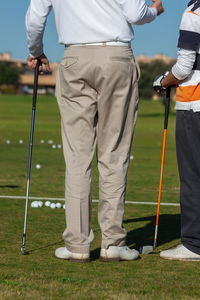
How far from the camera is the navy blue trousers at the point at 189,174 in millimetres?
5371

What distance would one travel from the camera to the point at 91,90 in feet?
17.1

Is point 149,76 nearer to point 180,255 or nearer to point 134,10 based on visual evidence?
point 180,255

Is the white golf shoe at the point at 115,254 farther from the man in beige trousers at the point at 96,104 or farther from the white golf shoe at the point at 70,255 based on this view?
the white golf shoe at the point at 70,255

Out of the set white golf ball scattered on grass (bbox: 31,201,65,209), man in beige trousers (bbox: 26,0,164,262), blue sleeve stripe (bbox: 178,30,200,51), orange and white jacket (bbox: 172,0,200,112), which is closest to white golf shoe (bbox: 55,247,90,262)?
man in beige trousers (bbox: 26,0,164,262)

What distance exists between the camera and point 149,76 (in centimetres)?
6525

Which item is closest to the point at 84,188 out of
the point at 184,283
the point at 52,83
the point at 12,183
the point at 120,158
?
the point at 120,158

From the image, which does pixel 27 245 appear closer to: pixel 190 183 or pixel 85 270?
pixel 85 270

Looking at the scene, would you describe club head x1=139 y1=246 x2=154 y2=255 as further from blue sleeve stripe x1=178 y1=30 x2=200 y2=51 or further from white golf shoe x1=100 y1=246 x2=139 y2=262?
blue sleeve stripe x1=178 y1=30 x2=200 y2=51

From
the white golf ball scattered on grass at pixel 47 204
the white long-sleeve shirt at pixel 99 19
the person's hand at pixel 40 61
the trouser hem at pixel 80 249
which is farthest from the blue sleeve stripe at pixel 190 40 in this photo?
the white golf ball scattered on grass at pixel 47 204

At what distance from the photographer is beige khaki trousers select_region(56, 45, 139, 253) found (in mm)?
5113

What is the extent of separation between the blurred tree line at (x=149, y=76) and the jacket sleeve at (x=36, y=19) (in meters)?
57.7

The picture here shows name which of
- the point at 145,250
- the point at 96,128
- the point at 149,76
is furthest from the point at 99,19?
the point at 149,76

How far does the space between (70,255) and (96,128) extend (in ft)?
3.11

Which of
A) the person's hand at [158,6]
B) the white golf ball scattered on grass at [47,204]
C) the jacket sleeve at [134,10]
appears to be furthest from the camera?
the white golf ball scattered on grass at [47,204]
